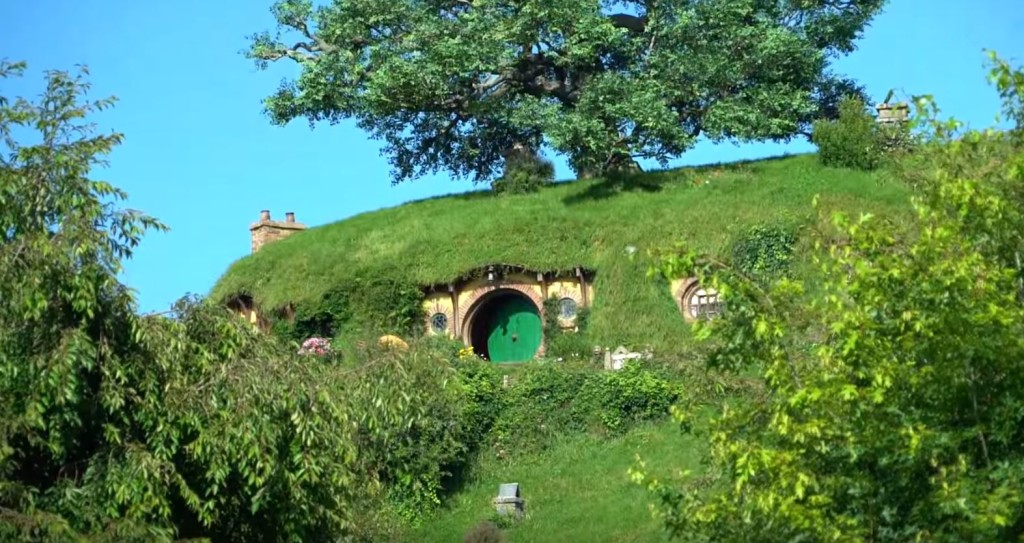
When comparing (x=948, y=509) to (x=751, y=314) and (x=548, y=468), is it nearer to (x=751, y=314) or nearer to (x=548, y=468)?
(x=751, y=314)

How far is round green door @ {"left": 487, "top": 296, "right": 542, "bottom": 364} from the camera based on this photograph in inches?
1491

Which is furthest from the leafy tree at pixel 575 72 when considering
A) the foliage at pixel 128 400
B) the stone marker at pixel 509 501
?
the foliage at pixel 128 400

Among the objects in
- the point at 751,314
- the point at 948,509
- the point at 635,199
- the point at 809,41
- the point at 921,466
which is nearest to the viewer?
the point at 948,509

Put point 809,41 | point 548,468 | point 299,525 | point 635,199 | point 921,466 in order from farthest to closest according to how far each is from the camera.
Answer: point 809,41 → point 635,199 → point 548,468 → point 299,525 → point 921,466

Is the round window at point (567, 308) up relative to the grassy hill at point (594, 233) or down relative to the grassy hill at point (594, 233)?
down

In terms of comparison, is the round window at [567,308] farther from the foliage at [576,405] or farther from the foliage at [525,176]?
the foliage at [576,405]

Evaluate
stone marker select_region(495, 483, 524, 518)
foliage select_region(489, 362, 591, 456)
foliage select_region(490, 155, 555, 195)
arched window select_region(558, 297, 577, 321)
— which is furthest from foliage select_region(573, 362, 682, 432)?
foliage select_region(490, 155, 555, 195)

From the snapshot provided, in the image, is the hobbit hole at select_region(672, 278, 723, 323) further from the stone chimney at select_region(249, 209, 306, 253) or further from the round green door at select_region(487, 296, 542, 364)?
the stone chimney at select_region(249, 209, 306, 253)

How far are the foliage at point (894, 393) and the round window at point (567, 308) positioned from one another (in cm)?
2295

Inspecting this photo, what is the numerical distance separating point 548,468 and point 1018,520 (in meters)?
16.2

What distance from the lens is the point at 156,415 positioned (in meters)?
13.7

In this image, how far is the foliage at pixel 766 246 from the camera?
34281 millimetres

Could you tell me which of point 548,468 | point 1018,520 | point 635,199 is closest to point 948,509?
point 1018,520

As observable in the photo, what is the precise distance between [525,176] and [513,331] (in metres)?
5.50
